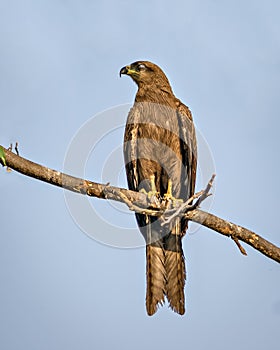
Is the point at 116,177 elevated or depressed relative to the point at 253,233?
elevated

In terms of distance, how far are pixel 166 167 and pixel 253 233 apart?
2242 millimetres

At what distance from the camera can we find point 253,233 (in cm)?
556

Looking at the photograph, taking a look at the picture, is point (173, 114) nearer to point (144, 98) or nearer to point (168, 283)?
point (144, 98)

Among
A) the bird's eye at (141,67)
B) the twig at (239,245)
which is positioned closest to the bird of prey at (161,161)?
the bird's eye at (141,67)

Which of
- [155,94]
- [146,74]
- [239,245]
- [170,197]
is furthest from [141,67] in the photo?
[239,245]

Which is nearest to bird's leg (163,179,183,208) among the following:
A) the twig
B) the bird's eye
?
the twig

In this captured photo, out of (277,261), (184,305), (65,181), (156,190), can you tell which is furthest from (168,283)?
(65,181)

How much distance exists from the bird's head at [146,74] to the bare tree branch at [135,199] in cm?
289

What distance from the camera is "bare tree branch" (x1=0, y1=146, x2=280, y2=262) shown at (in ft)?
16.5

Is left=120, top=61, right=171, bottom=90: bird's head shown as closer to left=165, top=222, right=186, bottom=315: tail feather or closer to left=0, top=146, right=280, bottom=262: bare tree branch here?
left=165, top=222, right=186, bottom=315: tail feather

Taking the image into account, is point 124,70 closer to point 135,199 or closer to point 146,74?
point 146,74

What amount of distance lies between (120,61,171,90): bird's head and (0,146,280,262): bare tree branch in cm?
289

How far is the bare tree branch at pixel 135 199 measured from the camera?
5.03 m

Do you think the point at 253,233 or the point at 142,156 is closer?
the point at 253,233
